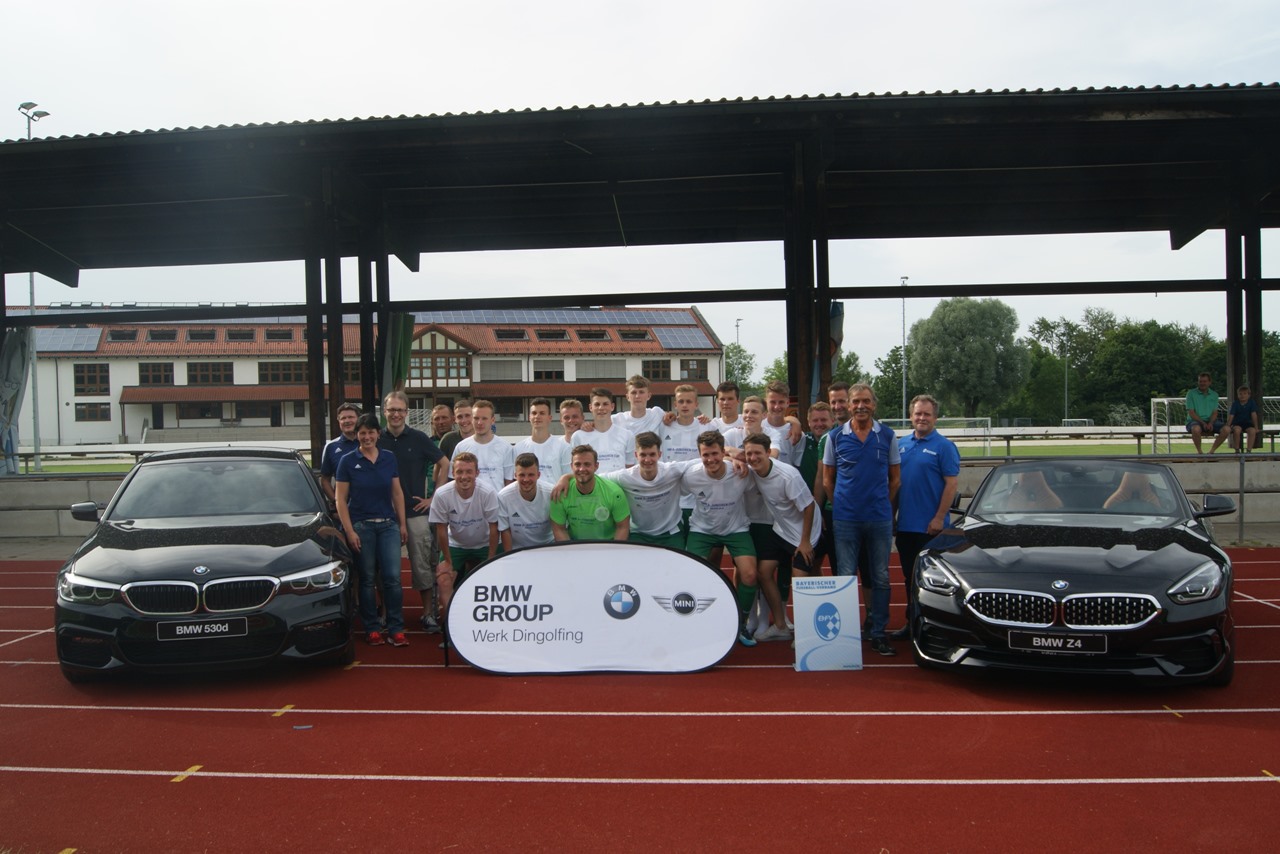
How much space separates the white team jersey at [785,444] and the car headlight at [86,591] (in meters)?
4.71

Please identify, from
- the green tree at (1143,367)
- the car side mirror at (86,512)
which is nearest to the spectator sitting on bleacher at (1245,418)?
the car side mirror at (86,512)

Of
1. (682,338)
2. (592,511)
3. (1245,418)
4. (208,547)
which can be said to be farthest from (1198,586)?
(682,338)

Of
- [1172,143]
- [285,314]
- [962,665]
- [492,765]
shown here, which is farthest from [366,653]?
[1172,143]

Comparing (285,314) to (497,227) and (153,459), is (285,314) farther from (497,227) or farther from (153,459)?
(153,459)

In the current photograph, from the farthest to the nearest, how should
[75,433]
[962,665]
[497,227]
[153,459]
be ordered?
[75,433] → [497,227] → [153,459] → [962,665]

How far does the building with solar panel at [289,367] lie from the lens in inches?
2440

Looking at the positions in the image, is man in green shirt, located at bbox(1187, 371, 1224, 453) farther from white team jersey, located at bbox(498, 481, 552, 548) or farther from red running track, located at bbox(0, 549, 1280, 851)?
white team jersey, located at bbox(498, 481, 552, 548)

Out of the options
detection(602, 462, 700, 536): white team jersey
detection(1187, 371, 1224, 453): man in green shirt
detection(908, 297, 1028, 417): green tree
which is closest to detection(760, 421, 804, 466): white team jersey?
detection(602, 462, 700, 536): white team jersey

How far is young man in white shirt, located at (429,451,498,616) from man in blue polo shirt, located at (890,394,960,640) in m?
3.09

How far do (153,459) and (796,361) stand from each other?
874 cm

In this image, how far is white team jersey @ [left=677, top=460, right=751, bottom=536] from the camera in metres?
7.16

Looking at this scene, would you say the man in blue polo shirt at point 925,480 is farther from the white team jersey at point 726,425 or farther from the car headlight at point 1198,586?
the car headlight at point 1198,586

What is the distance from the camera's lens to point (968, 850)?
12.4ft

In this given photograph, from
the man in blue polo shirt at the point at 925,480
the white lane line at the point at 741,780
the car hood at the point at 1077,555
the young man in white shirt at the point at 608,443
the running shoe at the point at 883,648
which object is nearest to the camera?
the white lane line at the point at 741,780
